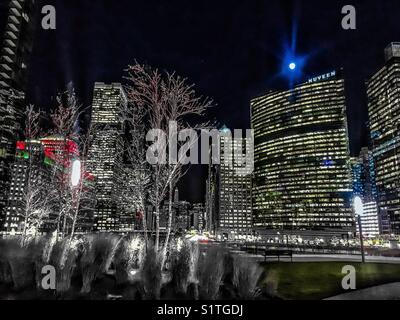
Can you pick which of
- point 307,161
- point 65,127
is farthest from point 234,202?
point 65,127

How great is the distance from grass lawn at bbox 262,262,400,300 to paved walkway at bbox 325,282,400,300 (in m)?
0.43

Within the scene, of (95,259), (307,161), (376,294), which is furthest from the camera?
(307,161)

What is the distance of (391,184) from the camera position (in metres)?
171

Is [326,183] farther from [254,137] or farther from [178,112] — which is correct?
[178,112]

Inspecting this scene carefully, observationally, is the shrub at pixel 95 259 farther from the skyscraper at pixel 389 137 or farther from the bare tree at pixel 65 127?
the skyscraper at pixel 389 137

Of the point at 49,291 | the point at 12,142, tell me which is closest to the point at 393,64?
the point at 12,142

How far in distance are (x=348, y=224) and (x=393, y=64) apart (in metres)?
108

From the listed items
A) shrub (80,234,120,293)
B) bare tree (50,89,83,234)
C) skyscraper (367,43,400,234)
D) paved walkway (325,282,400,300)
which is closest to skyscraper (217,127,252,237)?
skyscraper (367,43,400,234)

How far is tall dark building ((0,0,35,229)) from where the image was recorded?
79.0 m

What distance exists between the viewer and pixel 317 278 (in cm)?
1173

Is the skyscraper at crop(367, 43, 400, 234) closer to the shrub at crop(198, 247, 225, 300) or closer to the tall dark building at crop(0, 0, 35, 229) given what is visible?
the shrub at crop(198, 247, 225, 300)

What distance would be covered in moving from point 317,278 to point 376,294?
254 centimetres

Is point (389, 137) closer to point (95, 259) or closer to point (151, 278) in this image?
point (95, 259)

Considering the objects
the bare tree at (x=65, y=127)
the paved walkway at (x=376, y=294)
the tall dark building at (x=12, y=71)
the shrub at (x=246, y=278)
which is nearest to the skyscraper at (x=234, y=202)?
the tall dark building at (x=12, y=71)
